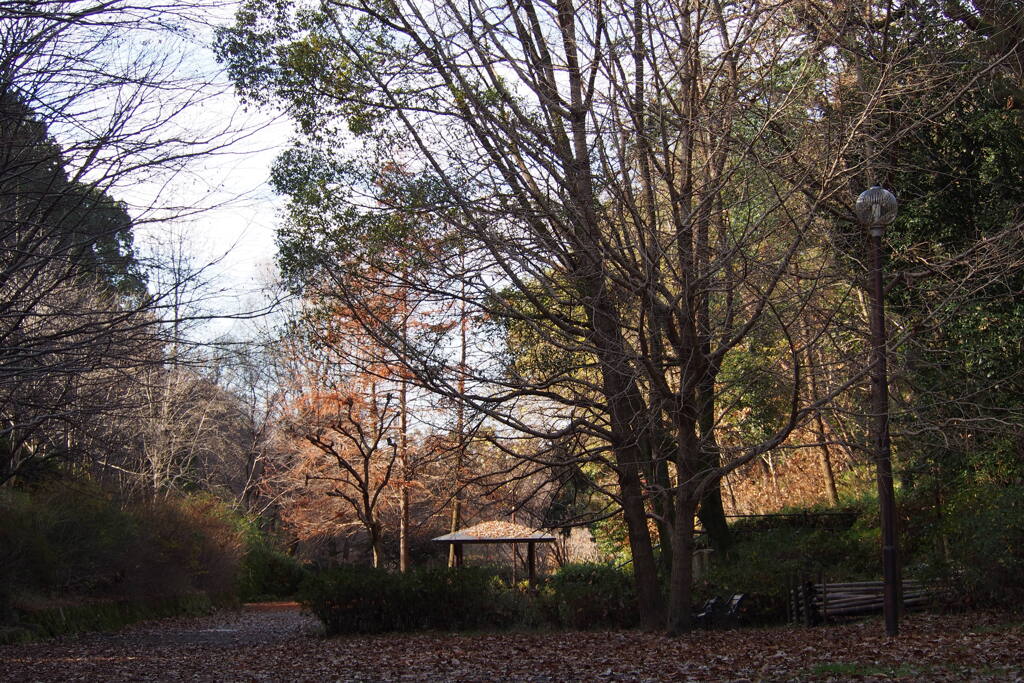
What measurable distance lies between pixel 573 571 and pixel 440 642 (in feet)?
16.4

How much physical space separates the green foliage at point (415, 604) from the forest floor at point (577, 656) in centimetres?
81

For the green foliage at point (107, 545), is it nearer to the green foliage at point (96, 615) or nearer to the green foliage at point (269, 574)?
the green foliage at point (96, 615)

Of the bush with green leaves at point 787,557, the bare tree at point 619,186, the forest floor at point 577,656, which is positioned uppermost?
the bare tree at point 619,186

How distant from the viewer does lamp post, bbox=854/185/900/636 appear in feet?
31.9

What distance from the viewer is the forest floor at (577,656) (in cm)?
802

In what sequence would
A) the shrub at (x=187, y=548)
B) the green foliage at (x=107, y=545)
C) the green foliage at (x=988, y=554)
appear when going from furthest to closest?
the shrub at (x=187, y=548), the green foliage at (x=107, y=545), the green foliage at (x=988, y=554)

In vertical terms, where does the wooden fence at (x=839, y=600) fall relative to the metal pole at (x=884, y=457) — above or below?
below

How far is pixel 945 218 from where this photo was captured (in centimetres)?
1398

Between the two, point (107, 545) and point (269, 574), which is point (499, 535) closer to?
point (107, 545)

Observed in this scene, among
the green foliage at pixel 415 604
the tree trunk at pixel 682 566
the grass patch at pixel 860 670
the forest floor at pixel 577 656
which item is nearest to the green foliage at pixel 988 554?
the forest floor at pixel 577 656

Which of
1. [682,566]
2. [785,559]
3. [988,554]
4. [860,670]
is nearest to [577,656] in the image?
[682,566]

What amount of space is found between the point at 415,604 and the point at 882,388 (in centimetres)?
1042

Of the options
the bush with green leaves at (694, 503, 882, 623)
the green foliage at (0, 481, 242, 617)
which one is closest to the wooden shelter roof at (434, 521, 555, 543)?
the bush with green leaves at (694, 503, 882, 623)

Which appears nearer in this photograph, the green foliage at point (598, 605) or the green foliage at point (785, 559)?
the green foliage at point (785, 559)
